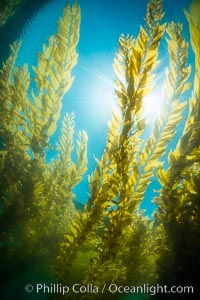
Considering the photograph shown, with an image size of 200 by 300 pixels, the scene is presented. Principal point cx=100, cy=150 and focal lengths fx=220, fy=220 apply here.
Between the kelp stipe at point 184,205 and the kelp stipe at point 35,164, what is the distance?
4.23 feet

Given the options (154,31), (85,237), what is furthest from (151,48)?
(85,237)

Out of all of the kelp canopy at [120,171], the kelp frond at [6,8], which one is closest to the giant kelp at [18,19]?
the kelp frond at [6,8]

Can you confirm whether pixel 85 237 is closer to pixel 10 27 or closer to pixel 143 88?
pixel 143 88

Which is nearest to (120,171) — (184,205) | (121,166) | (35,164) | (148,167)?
(121,166)

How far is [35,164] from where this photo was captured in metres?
2.43

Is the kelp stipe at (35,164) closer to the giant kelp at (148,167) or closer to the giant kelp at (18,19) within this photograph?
the giant kelp at (148,167)

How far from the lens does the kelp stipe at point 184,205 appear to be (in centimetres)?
171

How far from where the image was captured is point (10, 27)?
550cm

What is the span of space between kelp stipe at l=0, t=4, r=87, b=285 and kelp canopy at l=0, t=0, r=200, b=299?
0.01 m

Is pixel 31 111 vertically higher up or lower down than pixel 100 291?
higher up

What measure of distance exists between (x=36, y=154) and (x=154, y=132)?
4.31ft

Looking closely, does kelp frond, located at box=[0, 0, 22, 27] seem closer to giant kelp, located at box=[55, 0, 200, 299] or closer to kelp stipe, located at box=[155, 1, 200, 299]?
giant kelp, located at box=[55, 0, 200, 299]

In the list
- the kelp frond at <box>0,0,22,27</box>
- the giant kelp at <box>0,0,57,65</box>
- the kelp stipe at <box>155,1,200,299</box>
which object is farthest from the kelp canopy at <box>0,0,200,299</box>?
the giant kelp at <box>0,0,57,65</box>

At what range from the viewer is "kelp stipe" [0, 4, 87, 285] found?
2.38 metres
